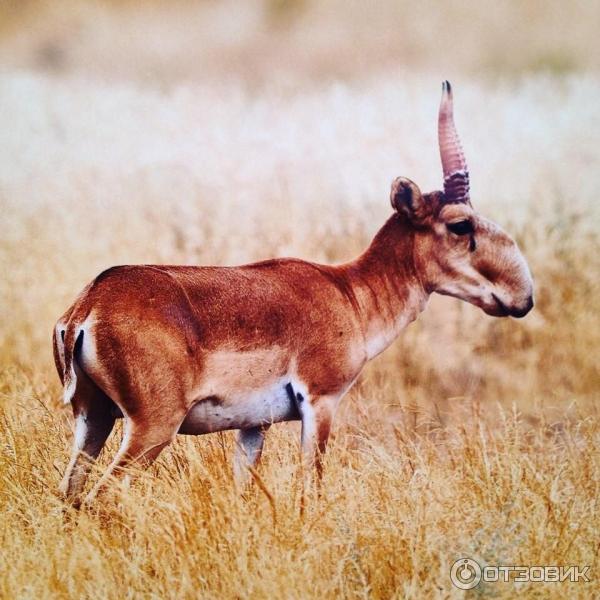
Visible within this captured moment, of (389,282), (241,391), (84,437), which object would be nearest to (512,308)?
(389,282)

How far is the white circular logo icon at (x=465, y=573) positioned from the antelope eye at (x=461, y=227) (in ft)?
6.46

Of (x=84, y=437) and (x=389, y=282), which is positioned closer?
(x=84, y=437)

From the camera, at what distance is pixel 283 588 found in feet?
16.5

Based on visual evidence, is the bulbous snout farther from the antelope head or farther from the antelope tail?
the antelope tail

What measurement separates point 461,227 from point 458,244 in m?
0.10

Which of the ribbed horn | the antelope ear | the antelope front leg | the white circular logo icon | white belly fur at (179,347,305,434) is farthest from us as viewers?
the ribbed horn

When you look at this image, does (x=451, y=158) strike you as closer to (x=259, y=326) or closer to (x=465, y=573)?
(x=259, y=326)

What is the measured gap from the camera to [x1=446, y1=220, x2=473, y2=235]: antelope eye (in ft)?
21.4

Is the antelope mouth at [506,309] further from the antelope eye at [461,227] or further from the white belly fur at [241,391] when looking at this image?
the white belly fur at [241,391]

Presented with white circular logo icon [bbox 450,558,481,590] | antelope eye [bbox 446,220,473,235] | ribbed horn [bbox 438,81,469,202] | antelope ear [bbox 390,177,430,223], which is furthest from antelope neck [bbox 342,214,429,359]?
white circular logo icon [bbox 450,558,481,590]

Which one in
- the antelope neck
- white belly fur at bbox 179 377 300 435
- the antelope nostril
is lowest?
white belly fur at bbox 179 377 300 435

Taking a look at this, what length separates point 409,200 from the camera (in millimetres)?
6488

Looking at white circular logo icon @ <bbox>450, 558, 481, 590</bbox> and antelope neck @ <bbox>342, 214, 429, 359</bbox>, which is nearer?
white circular logo icon @ <bbox>450, 558, 481, 590</bbox>

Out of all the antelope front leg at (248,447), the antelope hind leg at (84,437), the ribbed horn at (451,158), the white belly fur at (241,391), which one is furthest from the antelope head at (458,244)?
the antelope hind leg at (84,437)
